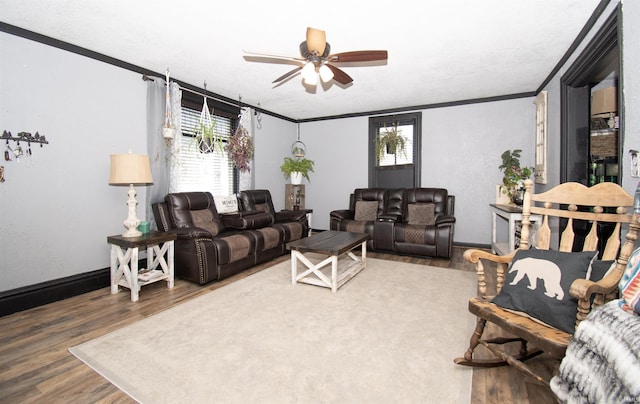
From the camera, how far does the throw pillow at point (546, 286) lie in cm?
145

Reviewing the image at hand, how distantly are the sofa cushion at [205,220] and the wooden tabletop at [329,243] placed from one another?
1127 millimetres

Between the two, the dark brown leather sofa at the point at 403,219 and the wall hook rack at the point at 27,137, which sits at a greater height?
the wall hook rack at the point at 27,137

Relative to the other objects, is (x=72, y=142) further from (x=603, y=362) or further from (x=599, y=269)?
(x=599, y=269)

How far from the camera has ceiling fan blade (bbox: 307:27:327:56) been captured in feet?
7.23

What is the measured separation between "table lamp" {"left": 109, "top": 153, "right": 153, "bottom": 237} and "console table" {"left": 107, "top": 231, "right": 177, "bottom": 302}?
0.17 m

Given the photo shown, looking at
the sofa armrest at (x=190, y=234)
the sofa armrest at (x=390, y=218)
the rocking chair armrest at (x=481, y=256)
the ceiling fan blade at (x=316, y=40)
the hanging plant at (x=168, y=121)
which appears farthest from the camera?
the sofa armrest at (x=390, y=218)

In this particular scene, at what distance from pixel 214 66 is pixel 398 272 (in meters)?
3.37

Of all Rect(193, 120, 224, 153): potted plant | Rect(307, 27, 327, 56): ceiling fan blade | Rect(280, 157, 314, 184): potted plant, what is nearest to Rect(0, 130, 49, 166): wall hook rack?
Rect(193, 120, 224, 153): potted plant

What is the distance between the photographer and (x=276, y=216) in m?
5.12

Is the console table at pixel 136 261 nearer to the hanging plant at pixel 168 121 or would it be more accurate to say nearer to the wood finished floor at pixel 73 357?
the wood finished floor at pixel 73 357

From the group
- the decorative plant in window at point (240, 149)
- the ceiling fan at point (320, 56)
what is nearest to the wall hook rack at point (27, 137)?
the ceiling fan at point (320, 56)

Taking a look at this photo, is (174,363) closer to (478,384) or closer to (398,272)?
(478,384)

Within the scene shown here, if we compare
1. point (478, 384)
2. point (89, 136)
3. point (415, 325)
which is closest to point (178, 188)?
point (89, 136)

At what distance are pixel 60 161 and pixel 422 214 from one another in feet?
15.3
